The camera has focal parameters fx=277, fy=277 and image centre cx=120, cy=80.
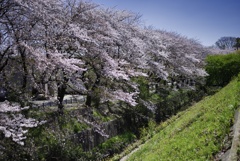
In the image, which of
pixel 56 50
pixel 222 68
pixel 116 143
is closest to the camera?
pixel 56 50

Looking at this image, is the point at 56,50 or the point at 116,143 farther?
the point at 116,143

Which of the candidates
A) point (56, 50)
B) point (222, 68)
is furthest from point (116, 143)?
point (222, 68)

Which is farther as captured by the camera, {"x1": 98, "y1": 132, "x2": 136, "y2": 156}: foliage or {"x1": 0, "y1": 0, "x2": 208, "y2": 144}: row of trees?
{"x1": 98, "y1": 132, "x2": 136, "y2": 156}: foliage

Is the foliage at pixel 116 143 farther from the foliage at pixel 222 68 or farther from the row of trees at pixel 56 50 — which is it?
the foliage at pixel 222 68

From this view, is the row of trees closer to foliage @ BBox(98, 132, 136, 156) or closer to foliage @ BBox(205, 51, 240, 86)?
foliage @ BBox(98, 132, 136, 156)

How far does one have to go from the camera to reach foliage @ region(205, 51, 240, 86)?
2833cm

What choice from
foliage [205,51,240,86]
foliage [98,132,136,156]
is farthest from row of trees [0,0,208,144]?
foliage [205,51,240,86]

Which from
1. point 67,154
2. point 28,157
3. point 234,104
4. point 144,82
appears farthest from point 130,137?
point 234,104

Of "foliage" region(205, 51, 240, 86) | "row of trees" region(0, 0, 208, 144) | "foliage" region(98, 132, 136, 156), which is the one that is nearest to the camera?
"row of trees" region(0, 0, 208, 144)

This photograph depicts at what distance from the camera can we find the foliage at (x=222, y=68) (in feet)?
92.9

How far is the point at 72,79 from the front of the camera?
11547mm

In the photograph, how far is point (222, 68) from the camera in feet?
94.3

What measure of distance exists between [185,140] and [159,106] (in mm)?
15425

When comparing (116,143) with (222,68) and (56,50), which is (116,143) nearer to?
(56,50)
